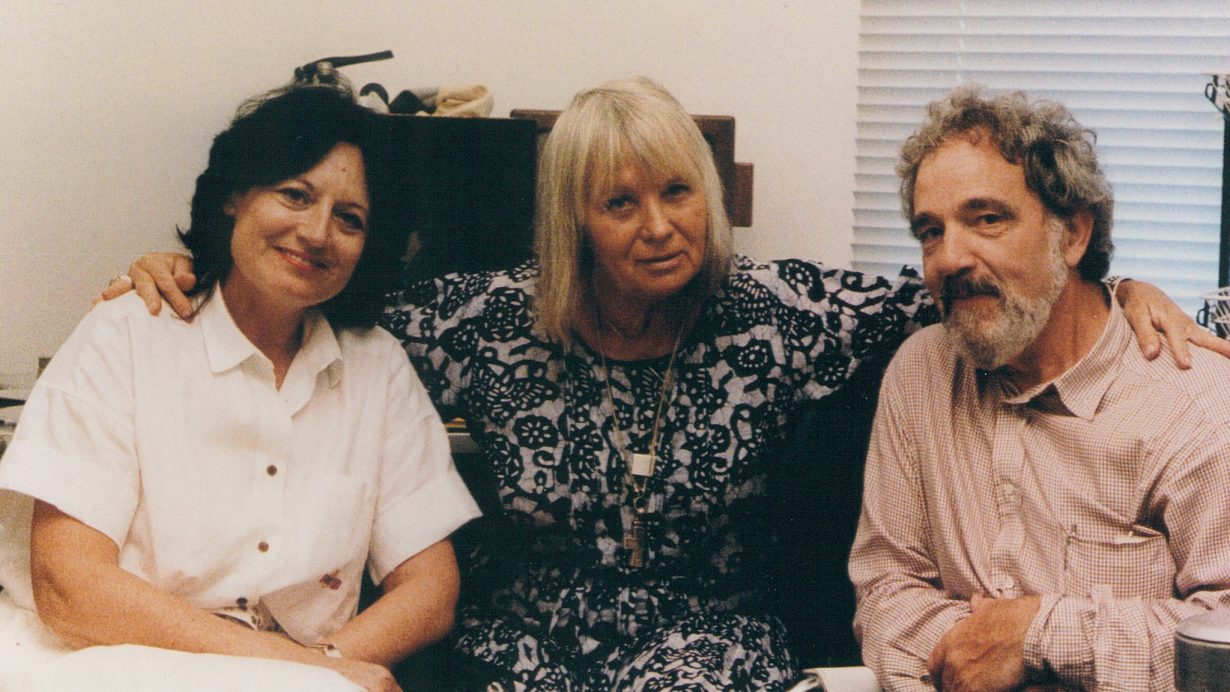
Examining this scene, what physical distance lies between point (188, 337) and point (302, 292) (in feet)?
0.60

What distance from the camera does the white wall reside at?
2439mm

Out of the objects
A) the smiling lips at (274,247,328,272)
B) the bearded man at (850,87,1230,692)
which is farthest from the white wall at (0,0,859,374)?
the smiling lips at (274,247,328,272)

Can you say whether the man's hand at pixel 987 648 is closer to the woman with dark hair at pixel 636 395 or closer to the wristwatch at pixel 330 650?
the woman with dark hair at pixel 636 395

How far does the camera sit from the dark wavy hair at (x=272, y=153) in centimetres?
174

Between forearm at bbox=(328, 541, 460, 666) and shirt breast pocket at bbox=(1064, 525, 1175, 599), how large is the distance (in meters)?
0.93

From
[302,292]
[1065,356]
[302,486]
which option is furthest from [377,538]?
[1065,356]

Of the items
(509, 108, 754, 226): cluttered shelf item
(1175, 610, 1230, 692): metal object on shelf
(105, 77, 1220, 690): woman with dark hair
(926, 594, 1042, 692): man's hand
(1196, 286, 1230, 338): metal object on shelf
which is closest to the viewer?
(1175, 610, 1230, 692): metal object on shelf

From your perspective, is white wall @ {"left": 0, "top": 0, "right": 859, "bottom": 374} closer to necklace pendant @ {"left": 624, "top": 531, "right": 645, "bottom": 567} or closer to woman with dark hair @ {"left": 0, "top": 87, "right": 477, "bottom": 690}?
woman with dark hair @ {"left": 0, "top": 87, "right": 477, "bottom": 690}

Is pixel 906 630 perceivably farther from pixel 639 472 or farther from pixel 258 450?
pixel 258 450

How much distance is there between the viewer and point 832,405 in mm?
2041

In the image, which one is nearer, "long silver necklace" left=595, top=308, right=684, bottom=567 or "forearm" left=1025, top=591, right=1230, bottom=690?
"forearm" left=1025, top=591, right=1230, bottom=690

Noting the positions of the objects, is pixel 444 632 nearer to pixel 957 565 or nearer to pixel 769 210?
pixel 957 565

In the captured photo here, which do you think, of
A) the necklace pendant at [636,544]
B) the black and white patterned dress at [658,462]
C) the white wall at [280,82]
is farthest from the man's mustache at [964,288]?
the white wall at [280,82]

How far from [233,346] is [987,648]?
46.2 inches
